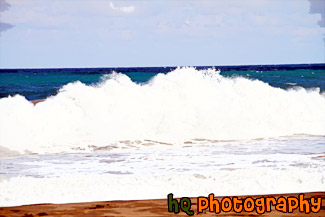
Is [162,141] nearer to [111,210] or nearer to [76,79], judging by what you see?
[111,210]

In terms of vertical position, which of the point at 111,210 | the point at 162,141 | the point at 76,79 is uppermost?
the point at 76,79

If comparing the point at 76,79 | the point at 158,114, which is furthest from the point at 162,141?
the point at 76,79

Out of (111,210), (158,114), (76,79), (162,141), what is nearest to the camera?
(111,210)

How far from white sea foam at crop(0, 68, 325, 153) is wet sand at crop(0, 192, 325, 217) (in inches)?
158

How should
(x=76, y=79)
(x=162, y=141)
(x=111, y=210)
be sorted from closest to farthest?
(x=111, y=210), (x=162, y=141), (x=76, y=79)

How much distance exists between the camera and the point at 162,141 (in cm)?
940

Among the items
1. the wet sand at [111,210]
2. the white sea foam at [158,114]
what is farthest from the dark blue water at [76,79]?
the wet sand at [111,210]

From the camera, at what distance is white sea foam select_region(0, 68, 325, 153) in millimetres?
9781

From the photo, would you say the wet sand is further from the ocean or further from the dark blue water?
the dark blue water

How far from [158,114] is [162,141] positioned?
1.94 meters

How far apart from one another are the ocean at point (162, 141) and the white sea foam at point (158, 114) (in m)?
0.03

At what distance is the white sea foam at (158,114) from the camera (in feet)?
32.1

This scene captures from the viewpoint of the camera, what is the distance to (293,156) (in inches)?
286

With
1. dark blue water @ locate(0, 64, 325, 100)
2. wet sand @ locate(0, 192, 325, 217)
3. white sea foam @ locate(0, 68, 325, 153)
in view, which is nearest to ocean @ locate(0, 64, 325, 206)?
white sea foam @ locate(0, 68, 325, 153)
